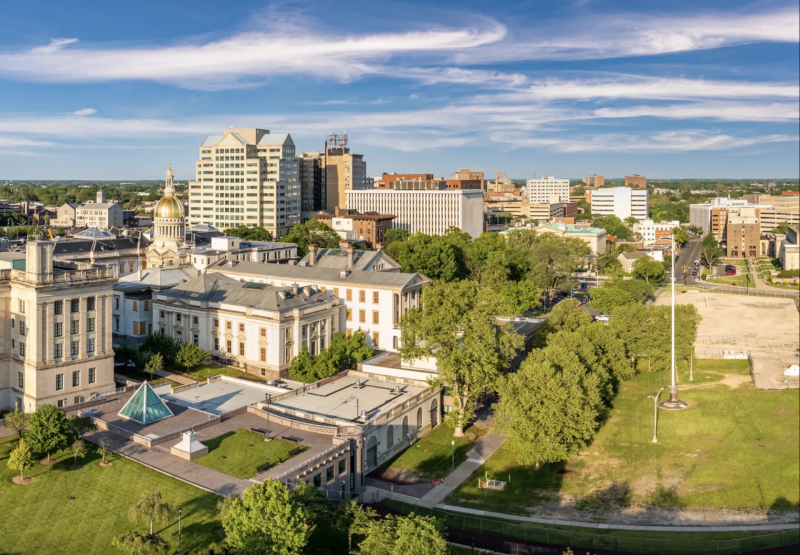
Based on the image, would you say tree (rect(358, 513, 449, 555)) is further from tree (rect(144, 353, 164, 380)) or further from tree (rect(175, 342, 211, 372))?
tree (rect(175, 342, 211, 372))

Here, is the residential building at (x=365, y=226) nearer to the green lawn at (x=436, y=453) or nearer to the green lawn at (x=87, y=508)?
the green lawn at (x=436, y=453)

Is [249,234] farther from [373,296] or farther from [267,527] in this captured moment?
[267,527]

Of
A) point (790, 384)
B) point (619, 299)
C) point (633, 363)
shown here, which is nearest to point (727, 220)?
point (619, 299)

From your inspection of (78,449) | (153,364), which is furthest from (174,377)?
(78,449)

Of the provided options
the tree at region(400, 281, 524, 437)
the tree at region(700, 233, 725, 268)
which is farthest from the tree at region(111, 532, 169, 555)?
the tree at region(700, 233, 725, 268)

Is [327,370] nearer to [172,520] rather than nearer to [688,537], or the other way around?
[172,520]

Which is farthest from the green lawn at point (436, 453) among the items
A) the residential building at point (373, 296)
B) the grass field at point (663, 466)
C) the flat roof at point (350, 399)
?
the residential building at point (373, 296)
